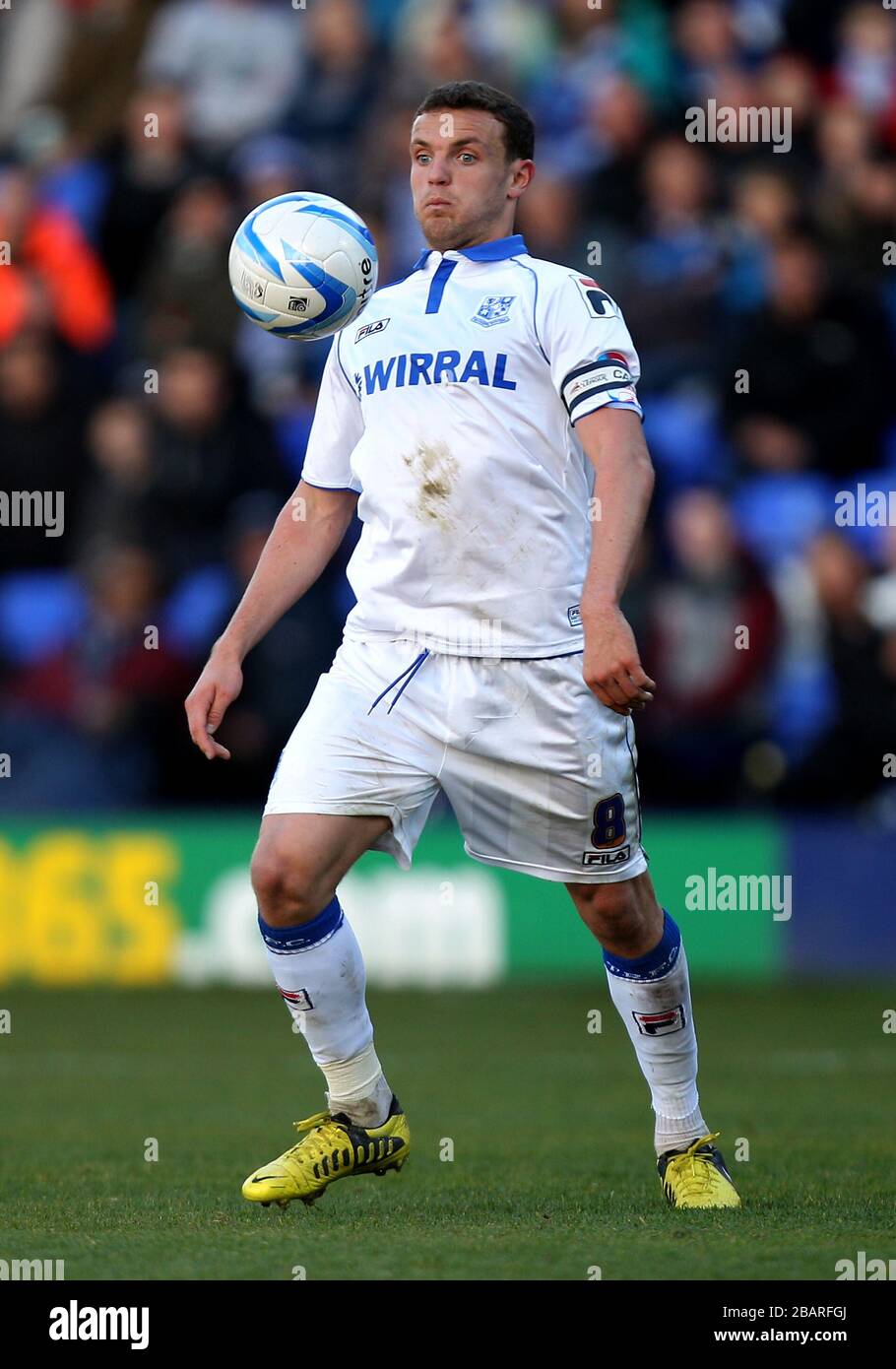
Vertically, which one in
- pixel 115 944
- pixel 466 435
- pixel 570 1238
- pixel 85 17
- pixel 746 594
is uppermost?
pixel 85 17

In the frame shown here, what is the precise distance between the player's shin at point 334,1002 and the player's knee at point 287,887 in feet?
0.14

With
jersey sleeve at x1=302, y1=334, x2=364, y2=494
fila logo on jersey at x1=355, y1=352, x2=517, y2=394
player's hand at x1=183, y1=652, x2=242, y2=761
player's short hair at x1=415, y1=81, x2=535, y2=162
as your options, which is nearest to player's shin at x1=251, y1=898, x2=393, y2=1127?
player's hand at x1=183, y1=652, x2=242, y2=761

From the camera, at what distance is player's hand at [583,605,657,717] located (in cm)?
502

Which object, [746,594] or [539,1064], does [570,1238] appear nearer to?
[539,1064]

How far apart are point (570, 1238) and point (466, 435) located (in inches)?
75.6

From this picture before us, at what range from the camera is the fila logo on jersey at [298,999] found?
5469mm

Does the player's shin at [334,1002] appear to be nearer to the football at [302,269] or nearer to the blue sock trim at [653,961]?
the blue sock trim at [653,961]

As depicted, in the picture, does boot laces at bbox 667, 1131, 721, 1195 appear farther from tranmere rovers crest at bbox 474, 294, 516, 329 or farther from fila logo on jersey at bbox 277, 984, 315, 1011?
tranmere rovers crest at bbox 474, 294, 516, 329

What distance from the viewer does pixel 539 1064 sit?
9328 millimetres

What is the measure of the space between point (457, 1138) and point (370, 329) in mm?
2830

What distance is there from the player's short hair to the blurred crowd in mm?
6383

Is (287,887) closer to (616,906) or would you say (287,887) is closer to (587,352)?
(616,906)

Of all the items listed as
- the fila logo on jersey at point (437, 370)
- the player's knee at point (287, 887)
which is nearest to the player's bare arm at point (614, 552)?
the fila logo on jersey at point (437, 370)
